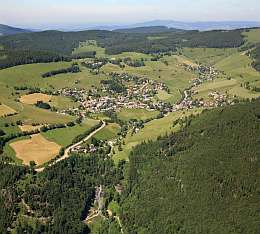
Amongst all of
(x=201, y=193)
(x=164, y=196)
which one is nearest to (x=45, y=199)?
(x=164, y=196)

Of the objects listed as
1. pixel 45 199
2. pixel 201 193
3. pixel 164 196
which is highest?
pixel 201 193

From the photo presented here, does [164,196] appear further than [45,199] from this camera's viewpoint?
No

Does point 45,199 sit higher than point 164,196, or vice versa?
point 164,196

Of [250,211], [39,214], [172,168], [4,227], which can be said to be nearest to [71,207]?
[39,214]

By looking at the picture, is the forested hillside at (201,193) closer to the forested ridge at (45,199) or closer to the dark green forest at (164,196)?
the dark green forest at (164,196)

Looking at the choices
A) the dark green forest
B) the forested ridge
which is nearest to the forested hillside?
the dark green forest

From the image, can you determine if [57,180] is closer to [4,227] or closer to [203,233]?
[4,227]

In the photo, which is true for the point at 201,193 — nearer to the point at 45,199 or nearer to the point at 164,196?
the point at 164,196

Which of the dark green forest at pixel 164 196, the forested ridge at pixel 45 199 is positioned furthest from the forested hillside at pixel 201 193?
the forested ridge at pixel 45 199

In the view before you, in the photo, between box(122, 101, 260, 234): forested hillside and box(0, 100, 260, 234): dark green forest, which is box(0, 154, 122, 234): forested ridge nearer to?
box(0, 100, 260, 234): dark green forest
